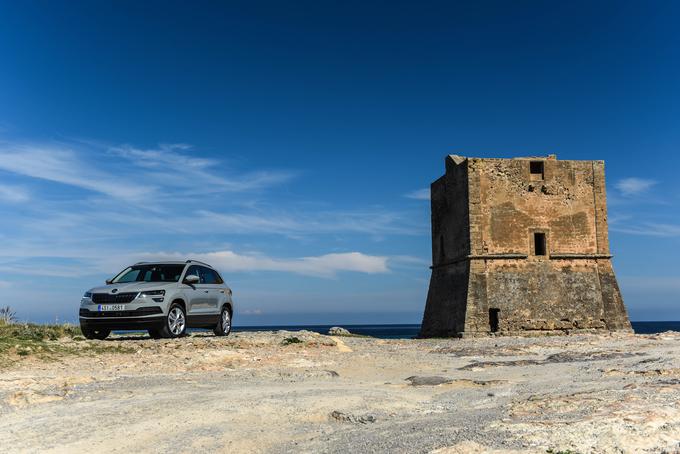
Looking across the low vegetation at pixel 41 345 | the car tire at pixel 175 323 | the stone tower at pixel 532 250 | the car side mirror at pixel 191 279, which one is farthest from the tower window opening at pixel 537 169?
the low vegetation at pixel 41 345

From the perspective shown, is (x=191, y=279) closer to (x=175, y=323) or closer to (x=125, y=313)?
(x=175, y=323)

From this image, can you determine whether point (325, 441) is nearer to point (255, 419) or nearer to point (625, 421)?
point (255, 419)

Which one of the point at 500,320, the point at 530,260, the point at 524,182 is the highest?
the point at 524,182

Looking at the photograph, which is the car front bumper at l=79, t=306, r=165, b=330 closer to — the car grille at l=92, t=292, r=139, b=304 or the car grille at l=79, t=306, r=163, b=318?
the car grille at l=79, t=306, r=163, b=318

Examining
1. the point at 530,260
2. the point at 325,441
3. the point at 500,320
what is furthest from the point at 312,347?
the point at 530,260

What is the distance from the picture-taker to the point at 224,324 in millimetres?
16453

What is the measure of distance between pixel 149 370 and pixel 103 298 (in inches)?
151

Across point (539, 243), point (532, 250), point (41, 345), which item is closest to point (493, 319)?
point (532, 250)

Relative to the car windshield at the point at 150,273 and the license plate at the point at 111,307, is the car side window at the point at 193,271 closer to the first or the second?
the car windshield at the point at 150,273

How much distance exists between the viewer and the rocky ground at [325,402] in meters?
5.91

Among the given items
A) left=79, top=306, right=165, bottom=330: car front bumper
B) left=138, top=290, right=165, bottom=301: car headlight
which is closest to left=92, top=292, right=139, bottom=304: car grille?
left=138, top=290, right=165, bottom=301: car headlight

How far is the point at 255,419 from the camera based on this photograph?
6.92 metres

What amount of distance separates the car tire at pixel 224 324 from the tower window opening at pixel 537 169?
1465 cm

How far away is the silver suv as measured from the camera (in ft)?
45.2
